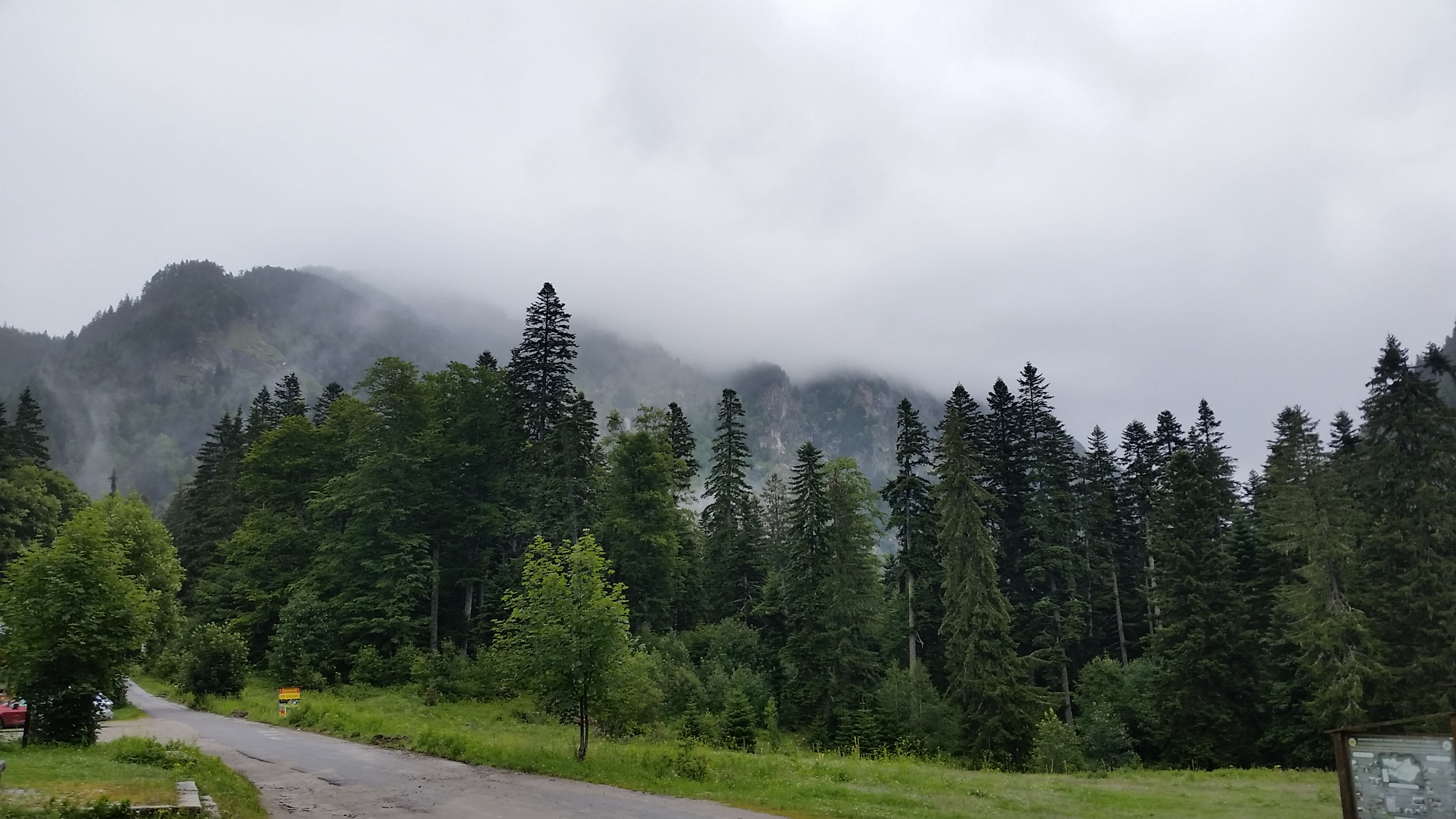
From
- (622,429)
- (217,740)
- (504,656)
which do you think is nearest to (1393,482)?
(504,656)

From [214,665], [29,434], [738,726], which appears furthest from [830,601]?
[29,434]

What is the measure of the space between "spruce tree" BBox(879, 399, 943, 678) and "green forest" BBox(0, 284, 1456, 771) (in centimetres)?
21

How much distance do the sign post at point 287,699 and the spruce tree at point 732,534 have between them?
32.2 m

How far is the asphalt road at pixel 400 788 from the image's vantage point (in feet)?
49.6

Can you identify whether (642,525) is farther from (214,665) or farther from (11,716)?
(11,716)

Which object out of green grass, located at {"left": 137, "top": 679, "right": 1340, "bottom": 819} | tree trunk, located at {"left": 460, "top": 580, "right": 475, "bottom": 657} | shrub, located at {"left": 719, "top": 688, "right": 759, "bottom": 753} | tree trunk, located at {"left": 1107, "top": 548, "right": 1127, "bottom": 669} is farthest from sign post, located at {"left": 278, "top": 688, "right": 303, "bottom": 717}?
tree trunk, located at {"left": 1107, "top": 548, "right": 1127, "bottom": 669}

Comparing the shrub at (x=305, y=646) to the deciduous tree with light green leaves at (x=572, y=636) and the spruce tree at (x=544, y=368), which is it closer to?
the spruce tree at (x=544, y=368)

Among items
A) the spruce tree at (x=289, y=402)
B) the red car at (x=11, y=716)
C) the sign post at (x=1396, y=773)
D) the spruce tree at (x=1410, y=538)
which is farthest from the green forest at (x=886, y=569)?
the sign post at (x=1396, y=773)

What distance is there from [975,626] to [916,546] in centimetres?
851

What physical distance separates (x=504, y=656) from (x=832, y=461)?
3500cm

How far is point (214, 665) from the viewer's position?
127 ft

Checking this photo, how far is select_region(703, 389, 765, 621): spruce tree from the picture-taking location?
200ft

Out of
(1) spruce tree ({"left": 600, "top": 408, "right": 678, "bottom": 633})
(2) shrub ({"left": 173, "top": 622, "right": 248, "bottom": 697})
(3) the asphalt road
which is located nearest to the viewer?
(3) the asphalt road

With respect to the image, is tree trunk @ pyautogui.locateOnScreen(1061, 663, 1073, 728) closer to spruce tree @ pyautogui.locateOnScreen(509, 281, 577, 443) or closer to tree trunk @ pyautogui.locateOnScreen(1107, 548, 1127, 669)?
tree trunk @ pyautogui.locateOnScreen(1107, 548, 1127, 669)
